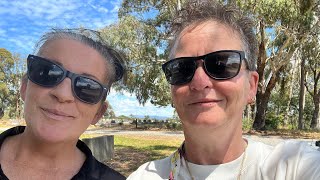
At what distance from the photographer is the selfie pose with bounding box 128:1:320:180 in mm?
1649

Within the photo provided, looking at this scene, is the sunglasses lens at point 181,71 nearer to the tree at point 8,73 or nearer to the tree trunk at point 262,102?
the tree trunk at point 262,102

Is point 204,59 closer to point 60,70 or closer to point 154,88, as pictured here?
point 60,70

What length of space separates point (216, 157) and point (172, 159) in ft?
0.73

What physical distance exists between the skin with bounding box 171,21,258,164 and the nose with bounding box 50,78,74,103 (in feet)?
1.82

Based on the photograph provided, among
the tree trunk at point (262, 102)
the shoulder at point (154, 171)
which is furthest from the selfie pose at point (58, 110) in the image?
the tree trunk at point (262, 102)

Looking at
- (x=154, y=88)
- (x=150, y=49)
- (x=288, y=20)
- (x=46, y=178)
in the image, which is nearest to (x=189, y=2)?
(x=46, y=178)

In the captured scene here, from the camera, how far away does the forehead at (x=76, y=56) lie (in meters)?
1.99

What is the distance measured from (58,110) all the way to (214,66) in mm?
824

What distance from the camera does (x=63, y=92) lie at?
1928 millimetres

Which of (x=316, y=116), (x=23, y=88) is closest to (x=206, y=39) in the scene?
(x=23, y=88)

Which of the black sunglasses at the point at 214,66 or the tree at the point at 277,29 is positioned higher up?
the tree at the point at 277,29

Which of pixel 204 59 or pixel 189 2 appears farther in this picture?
pixel 189 2

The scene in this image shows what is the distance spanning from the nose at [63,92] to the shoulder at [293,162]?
1.03 metres

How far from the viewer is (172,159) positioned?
72.7 inches
